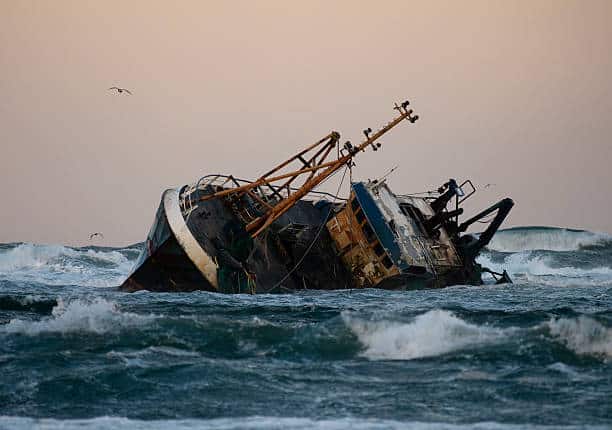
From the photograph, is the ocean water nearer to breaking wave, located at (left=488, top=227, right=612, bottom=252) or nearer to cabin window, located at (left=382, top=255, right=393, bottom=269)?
cabin window, located at (left=382, top=255, right=393, bottom=269)

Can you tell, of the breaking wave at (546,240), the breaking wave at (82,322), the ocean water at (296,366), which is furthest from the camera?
the breaking wave at (546,240)

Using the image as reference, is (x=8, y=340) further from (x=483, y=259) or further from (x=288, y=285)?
(x=483, y=259)

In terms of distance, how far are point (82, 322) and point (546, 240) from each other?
65.3m

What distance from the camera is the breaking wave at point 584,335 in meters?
16.5

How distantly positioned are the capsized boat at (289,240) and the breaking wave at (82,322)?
283 inches

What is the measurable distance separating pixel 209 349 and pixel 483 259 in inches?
Result: 2162

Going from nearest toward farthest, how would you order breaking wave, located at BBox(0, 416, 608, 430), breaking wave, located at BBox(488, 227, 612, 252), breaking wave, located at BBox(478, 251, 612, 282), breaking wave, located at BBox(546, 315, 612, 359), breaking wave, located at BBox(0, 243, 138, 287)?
breaking wave, located at BBox(0, 416, 608, 430), breaking wave, located at BBox(546, 315, 612, 359), breaking wave, located at BBox(0, 243, 138, 287), breaking wave, located at BBox(478, 251, 612, 282), breaking wave, located at BBox(488, 227, 612, 252)

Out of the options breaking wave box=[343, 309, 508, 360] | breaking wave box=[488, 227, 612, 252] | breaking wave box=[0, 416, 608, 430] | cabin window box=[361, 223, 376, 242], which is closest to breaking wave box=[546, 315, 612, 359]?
breaking wave box=[343, 309, 508, 360]

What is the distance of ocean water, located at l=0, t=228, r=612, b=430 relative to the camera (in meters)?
12.3

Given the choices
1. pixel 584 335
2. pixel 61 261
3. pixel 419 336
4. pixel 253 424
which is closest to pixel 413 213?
pixel 419 336

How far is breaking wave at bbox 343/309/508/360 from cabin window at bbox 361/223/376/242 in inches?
385

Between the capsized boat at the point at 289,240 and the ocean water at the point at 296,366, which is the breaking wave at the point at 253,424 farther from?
the capsized boat at the point at 289,240

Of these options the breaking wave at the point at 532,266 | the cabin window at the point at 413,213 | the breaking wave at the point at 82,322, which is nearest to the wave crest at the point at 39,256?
the breaking wave at the point at 532,266

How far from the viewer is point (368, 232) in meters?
28.4
